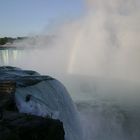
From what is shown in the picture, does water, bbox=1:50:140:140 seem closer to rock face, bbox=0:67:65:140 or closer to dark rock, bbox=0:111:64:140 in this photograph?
rock face, bbox=0:67:65:140

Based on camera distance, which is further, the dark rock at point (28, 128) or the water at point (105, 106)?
the water at point (105, 106)

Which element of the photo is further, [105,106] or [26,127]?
[105,106]

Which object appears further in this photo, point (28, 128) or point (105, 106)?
point (105, 106)

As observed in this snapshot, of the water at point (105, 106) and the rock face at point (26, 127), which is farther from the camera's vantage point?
the water at point (105, 106)

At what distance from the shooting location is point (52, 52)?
4238cm

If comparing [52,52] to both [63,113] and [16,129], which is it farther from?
[16,129]

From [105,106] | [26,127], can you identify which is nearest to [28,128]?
[26,127]

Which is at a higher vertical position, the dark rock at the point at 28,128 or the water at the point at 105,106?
the dark rock at the point at 28,128

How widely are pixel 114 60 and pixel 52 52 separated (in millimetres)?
8279

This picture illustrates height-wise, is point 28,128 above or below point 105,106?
above

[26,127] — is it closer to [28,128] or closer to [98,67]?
[28,128]

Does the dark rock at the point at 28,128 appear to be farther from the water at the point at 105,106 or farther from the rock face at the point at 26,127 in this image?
the water at the point at 105,106

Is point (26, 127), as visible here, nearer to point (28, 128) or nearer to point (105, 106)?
point (28, 128)

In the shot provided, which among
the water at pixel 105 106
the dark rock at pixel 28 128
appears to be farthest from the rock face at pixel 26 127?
the water at pixel 105 106
